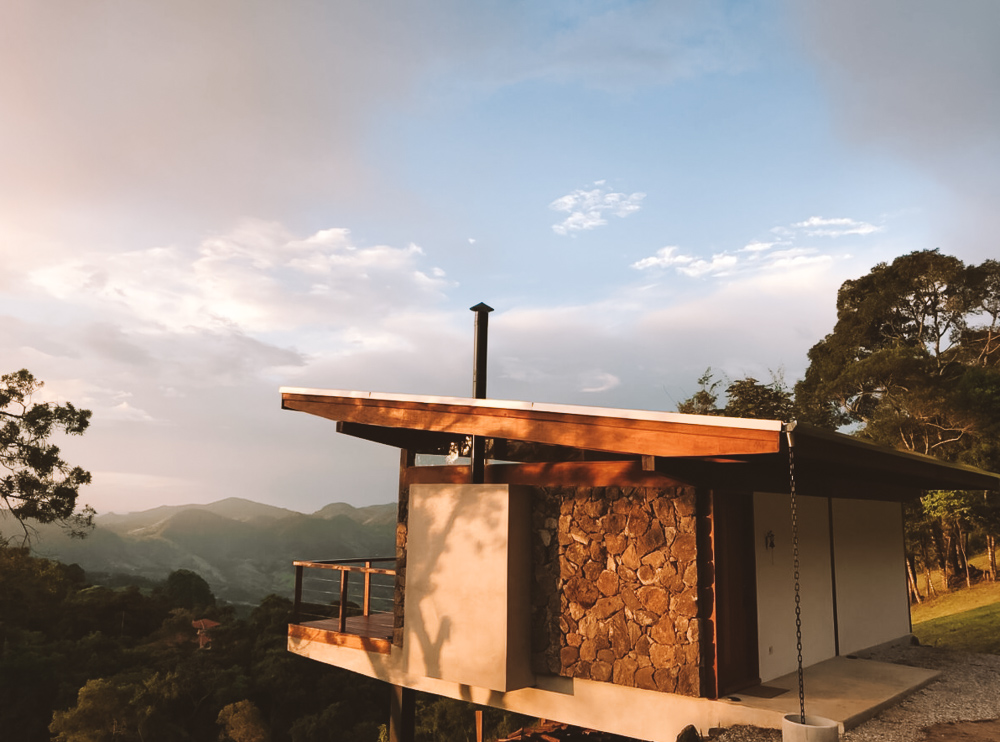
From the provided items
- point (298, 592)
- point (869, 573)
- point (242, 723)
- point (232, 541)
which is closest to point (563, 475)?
point (298, 592)

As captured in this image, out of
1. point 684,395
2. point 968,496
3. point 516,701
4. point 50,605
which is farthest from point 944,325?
point 50,605

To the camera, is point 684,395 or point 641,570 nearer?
point 641,570

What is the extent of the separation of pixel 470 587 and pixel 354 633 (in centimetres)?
285

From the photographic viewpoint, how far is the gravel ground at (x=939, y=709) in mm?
5773

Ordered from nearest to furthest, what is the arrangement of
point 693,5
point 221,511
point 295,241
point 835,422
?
point 693,5, point 295,241, point 835,422, point 221,511

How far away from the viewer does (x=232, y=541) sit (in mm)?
80125

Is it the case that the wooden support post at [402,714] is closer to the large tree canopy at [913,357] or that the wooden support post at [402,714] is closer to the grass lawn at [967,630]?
the grass lawn at [967,630]

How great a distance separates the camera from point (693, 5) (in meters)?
12.2

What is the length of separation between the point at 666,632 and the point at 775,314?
2615 cm

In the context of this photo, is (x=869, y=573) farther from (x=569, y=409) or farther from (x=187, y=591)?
(x=187, y=591)

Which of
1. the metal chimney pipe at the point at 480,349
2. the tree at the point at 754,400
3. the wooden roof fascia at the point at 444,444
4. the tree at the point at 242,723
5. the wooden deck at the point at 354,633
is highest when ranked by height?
the tree at the point at 754,400

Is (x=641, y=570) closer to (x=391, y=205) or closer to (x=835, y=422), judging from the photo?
(x=391, y=205)

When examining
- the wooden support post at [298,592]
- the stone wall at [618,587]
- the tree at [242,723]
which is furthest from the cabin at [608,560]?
the tree at [242,723]

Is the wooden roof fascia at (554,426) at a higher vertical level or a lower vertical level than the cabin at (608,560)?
higher
